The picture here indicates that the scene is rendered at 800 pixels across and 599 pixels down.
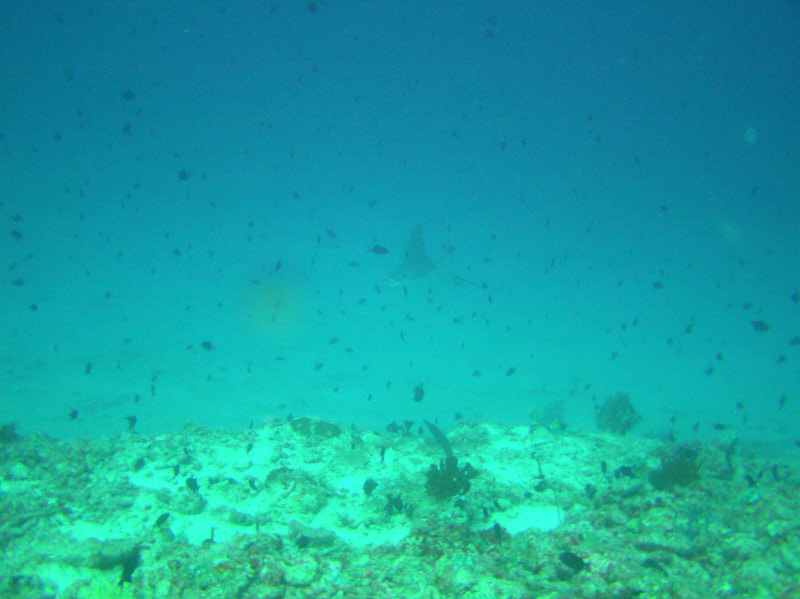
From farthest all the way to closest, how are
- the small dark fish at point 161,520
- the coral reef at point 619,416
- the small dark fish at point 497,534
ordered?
1. the coral reef at point 619,416
2. the small dark fish at point 161,520
3. the small dark fish at point 497,534

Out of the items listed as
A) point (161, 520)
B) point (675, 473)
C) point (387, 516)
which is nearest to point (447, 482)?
point (387, 516)

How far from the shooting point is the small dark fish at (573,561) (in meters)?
4.62

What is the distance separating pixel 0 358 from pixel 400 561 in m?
38.9

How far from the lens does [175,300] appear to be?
50656 millimetres

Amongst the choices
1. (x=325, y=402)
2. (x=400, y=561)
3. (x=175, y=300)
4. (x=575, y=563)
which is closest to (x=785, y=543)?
(x=575, y=563)

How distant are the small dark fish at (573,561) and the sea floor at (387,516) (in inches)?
1.0

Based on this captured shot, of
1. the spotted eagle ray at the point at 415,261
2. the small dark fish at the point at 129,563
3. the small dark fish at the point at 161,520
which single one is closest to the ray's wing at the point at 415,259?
the spotted eagle ray at the point at 415,261

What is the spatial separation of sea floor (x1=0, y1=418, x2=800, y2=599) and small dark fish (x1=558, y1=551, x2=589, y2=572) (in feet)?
0.08

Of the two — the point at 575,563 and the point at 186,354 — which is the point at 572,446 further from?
the point at 186,354

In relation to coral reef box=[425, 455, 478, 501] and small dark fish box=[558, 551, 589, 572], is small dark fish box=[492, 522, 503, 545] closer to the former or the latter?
small dark fish box=[558, 551, 589, 572]

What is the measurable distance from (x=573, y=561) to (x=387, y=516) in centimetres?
451

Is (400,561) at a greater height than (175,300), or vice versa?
(175,300)

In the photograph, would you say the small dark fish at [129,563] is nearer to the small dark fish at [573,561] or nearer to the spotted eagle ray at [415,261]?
the small dark fish at [573,561]

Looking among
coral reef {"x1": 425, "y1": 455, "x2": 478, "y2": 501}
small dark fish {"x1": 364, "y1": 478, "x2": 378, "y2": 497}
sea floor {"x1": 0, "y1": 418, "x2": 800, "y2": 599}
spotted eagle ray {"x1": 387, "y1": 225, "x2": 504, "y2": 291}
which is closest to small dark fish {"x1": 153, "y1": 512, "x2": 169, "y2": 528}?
sea floor {"x1": 0, "y1": 418, "x2": 800, "y2": 599}
